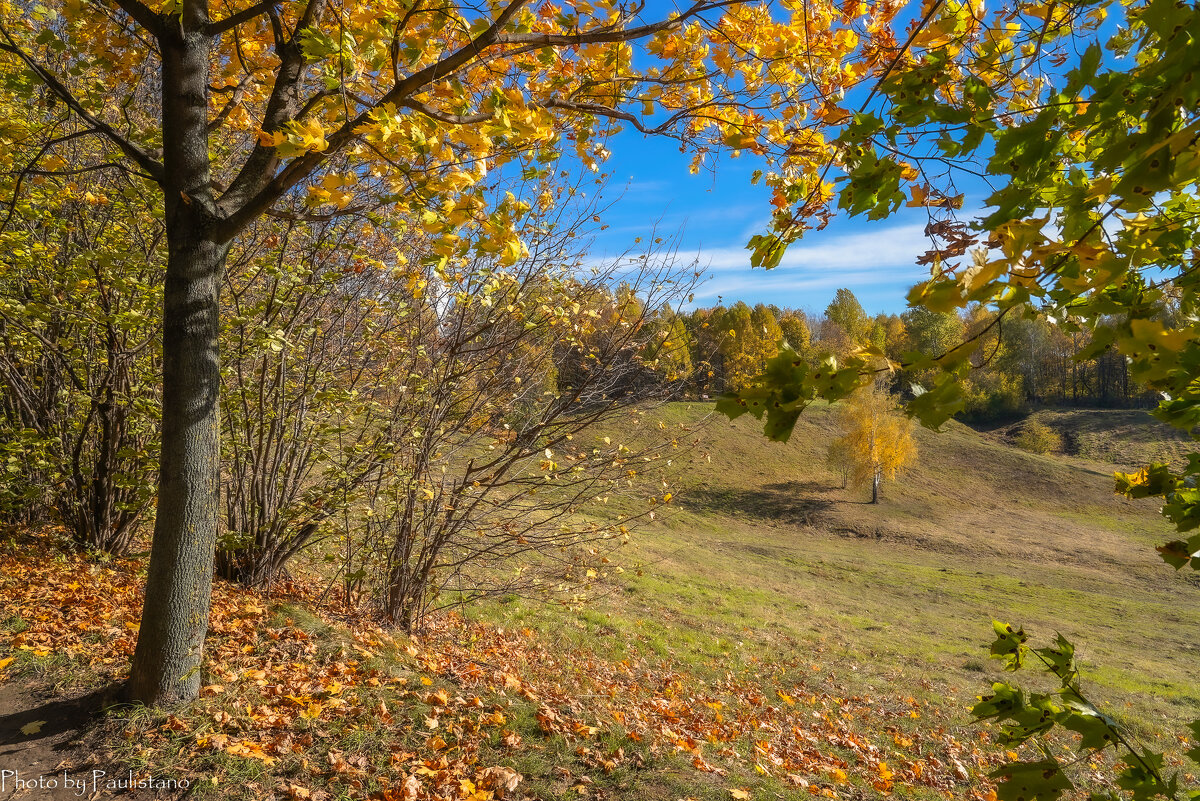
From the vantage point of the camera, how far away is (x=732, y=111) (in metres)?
3.58

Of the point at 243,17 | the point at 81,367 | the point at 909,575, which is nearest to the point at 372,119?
the point at 243,17

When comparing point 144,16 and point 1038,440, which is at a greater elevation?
point 144,16

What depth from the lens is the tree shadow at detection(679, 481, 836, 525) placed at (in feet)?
91.5

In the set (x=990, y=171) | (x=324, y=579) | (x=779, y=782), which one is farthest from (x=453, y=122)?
(x=324, y=579)

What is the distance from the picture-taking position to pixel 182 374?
122 inches

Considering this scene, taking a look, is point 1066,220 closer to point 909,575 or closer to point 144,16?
point 144,16

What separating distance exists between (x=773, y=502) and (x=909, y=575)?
387 inches

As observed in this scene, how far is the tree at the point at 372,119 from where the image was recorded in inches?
104

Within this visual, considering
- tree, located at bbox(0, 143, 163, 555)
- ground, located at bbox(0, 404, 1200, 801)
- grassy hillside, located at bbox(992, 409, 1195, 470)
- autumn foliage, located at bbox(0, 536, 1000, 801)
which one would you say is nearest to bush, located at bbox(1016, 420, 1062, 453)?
grassy hillside, located at bbox(992, 409, 1195, 470)

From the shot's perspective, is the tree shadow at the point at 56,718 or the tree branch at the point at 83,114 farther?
the tree shadow at the point at 56,718

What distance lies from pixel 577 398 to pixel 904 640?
11142 mm

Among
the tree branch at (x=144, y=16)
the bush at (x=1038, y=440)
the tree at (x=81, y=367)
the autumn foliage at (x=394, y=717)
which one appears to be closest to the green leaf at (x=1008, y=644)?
the autumn foliage at (x=394, y=717)

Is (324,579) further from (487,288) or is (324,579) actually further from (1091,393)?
(1091,393)

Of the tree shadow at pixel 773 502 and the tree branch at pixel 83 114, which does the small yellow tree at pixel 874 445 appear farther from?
the tree branch at pixel 83 114
